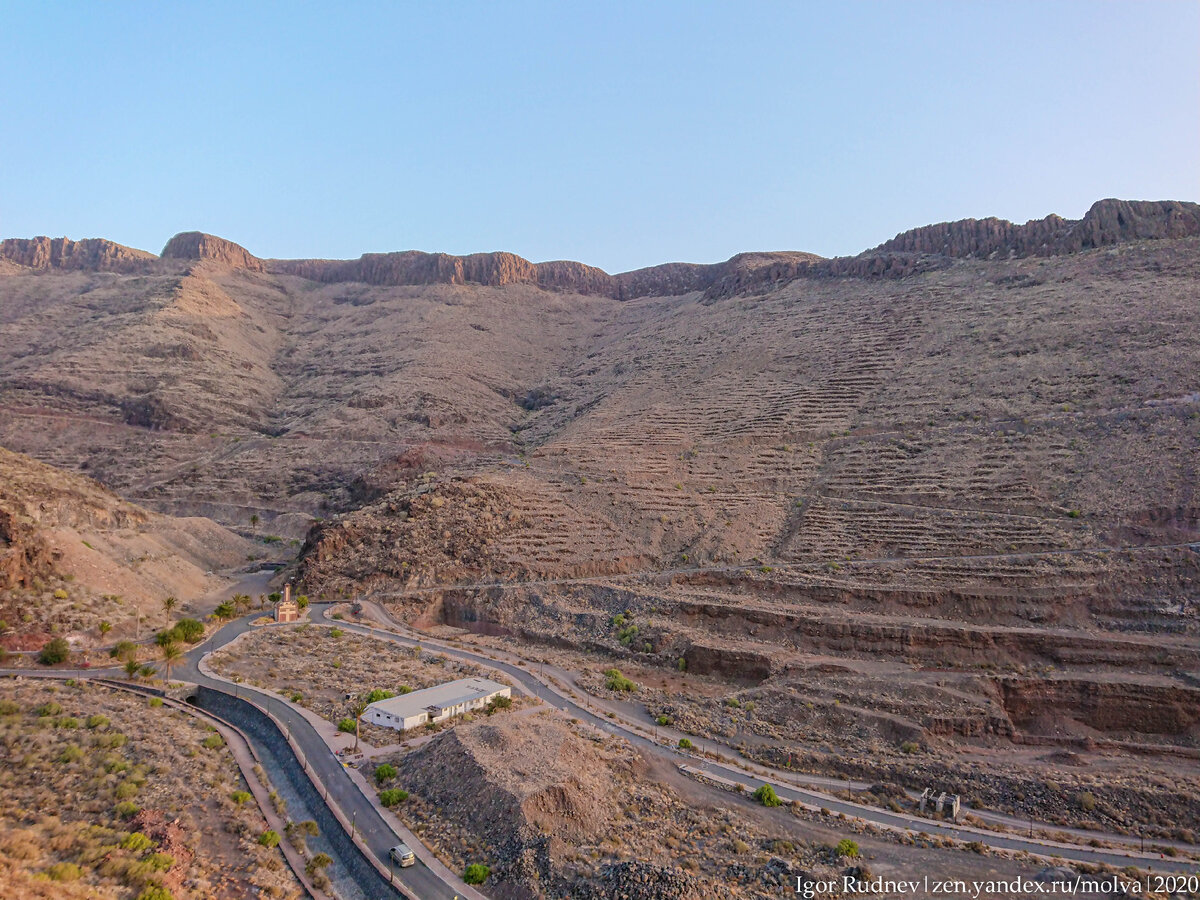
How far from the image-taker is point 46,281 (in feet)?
307

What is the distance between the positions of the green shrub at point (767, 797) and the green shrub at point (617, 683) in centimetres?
888

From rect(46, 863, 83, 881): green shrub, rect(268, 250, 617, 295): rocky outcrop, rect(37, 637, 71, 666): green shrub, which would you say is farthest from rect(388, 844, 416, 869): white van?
rect(268, 250, 617, 295): rocky outcrop

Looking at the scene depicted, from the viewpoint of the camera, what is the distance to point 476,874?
14.5 meters

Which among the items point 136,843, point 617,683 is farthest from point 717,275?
point 136,843

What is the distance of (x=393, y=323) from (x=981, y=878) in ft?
283

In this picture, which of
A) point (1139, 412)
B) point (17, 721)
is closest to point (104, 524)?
point (17, 721)

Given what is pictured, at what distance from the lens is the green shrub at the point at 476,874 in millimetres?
14430

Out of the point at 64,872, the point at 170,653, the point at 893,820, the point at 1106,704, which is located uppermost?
the point at 64,872

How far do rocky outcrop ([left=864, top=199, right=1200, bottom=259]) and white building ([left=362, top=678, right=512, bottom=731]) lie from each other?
60278 millimetres

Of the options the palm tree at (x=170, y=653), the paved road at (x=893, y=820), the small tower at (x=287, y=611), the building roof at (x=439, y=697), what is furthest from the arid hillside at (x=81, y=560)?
the paved road at (x=893, y=820)

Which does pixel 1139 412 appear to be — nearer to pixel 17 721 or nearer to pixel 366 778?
pixel 366 778

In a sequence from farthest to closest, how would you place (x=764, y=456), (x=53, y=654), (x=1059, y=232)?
(x=1059, y=232), (x=764, y=456), (x=53, y=654)

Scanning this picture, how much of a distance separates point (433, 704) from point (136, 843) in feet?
32.5

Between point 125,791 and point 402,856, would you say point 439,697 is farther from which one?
point 125,791
